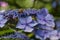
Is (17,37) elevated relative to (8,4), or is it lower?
lower

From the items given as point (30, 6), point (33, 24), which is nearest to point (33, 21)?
point (33, 24)

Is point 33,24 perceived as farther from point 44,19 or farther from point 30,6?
point 30,6

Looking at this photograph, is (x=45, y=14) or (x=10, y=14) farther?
(x=45, y=14)

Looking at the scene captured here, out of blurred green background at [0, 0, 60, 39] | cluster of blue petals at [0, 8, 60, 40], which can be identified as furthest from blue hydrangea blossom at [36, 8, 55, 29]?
blurred green background at [0, 0, 60, 39]

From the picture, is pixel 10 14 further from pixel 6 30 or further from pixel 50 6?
pixel 50 6

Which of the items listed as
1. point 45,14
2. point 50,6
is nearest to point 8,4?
point 50,6

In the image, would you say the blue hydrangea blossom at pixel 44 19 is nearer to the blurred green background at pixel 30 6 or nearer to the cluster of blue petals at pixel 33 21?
the cluster of blue petals at pixel 33 21

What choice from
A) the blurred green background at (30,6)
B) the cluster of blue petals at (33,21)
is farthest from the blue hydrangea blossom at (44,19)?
the blurred green background at (30,6)

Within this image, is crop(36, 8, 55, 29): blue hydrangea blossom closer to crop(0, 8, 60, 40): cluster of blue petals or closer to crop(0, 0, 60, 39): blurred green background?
crop(0, 8, 60, 40): cluster of blue petals
